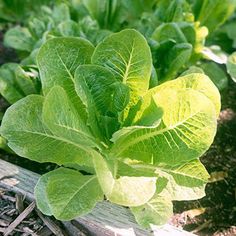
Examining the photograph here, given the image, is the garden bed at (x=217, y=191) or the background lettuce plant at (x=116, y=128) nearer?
the background lettuce plant at (x=116, y=128)

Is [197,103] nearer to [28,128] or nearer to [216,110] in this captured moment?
[216,110]

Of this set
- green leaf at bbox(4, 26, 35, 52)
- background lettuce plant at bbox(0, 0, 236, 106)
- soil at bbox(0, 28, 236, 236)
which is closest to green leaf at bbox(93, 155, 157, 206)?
soil at bbox(0, 28, 236, 236)

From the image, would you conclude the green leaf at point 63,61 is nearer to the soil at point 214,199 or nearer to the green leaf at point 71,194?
the green leaf at point 71,194

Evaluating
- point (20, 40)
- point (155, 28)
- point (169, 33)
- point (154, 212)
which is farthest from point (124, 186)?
point (20, 40)

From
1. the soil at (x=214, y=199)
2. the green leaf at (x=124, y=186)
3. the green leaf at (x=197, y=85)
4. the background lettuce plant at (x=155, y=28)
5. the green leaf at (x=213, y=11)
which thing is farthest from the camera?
the green leaf at (x=213, y=11)

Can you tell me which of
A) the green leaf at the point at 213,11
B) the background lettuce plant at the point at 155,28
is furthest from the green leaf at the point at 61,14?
the green leaf at the point at 213,11

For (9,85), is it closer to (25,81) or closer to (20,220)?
(25,81)
